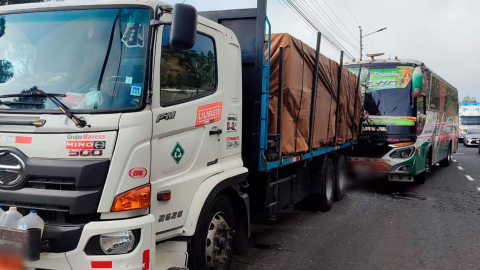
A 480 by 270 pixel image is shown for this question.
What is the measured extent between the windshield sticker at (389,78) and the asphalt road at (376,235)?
261 centimetres

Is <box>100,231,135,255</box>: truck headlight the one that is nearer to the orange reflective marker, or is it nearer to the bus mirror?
→ the orange reflective marker

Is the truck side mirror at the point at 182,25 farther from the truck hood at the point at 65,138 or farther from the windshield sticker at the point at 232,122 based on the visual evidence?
the windshield sticker at the point at 232,122

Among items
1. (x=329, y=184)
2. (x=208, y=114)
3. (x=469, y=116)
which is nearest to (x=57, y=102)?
(x=208, y=114)

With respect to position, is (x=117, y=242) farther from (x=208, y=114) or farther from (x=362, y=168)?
(x=362, y=168)

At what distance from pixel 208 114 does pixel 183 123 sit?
0.43 metres

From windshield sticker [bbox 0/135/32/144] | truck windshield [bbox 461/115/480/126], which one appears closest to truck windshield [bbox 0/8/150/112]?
windshield sticker [bbox 0/135/32/144]

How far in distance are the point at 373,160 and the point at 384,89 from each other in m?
1.75

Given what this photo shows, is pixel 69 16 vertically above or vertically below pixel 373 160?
above

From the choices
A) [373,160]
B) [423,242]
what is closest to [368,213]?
[423,242]

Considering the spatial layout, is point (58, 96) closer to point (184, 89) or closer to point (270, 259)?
point (184, 89)

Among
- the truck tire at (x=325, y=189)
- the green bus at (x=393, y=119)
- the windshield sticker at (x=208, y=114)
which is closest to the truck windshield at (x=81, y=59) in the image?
the windshield sticker at (x=208, y=114)

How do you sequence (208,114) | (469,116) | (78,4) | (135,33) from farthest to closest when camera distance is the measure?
(469,116), (208,114), (78,4), (135,33)

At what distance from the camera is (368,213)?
8.33 meters

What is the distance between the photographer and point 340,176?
9430 millimetres
